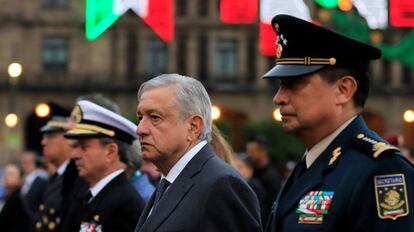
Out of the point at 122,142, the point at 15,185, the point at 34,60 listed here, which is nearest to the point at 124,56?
the point at 34,60

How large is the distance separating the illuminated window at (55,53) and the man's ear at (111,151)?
48.1 m

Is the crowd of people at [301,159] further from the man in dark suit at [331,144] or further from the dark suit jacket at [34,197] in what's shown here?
the dark suit jacket at [34,197]

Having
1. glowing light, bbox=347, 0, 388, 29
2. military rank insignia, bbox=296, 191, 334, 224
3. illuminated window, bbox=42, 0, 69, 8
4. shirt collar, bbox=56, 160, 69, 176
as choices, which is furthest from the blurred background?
military rank insignia, bbox=296, 191, 334, 224

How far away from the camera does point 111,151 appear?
6.48m

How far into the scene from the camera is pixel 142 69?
54750mm

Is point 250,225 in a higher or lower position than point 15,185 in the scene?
higher

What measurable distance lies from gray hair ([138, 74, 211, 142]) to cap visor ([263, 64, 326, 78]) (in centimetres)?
68

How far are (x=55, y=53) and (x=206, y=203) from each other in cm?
5057

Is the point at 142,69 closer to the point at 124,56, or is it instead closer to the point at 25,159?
the point at 124,56

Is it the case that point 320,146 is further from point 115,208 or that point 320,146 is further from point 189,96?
point 115,208

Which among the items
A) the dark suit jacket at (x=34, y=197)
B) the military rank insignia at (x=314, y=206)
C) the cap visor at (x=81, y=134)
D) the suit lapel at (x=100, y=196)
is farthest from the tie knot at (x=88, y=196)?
the dark suit jacket at (x=34, y=197)

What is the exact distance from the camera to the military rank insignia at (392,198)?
357 cm

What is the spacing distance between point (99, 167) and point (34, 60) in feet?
158

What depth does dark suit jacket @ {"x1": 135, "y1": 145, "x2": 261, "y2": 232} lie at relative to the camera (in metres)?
4.39
